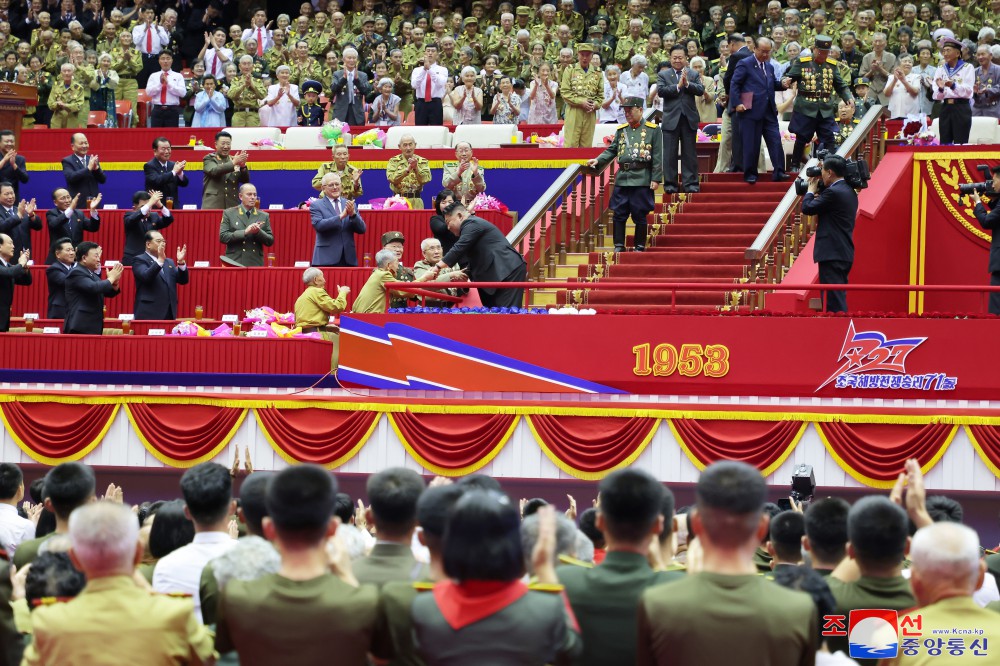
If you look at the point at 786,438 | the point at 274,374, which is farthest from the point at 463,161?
the point at 786,438

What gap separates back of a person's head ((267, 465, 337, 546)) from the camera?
13.1 feet

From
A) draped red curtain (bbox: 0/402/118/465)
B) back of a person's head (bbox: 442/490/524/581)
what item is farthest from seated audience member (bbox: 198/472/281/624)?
draped red curtain (bbox: 0/402/118/465)

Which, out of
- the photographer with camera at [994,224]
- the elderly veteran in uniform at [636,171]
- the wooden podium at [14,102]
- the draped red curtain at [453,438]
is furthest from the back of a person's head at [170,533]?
the wooden podium at [14,102]

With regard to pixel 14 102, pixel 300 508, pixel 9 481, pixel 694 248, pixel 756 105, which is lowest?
pixel 9 481

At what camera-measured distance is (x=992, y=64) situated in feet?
54.5

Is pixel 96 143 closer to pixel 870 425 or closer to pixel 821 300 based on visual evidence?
pixel 821 300

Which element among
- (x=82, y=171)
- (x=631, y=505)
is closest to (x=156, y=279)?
(x=82, y=171)

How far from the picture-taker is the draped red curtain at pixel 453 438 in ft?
36.5

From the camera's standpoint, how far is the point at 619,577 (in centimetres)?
406

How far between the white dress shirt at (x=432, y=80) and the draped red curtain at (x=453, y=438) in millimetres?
8790

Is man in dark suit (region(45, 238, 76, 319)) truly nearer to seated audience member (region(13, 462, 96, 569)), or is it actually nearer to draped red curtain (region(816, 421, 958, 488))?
draped red curtain (region(816, 421, 958, 488))

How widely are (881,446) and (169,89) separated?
43.7 feet

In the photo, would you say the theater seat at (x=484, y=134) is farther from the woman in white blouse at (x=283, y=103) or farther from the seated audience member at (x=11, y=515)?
the seated audience member at (x=11, y=515)

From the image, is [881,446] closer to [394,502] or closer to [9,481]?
[9,481]
